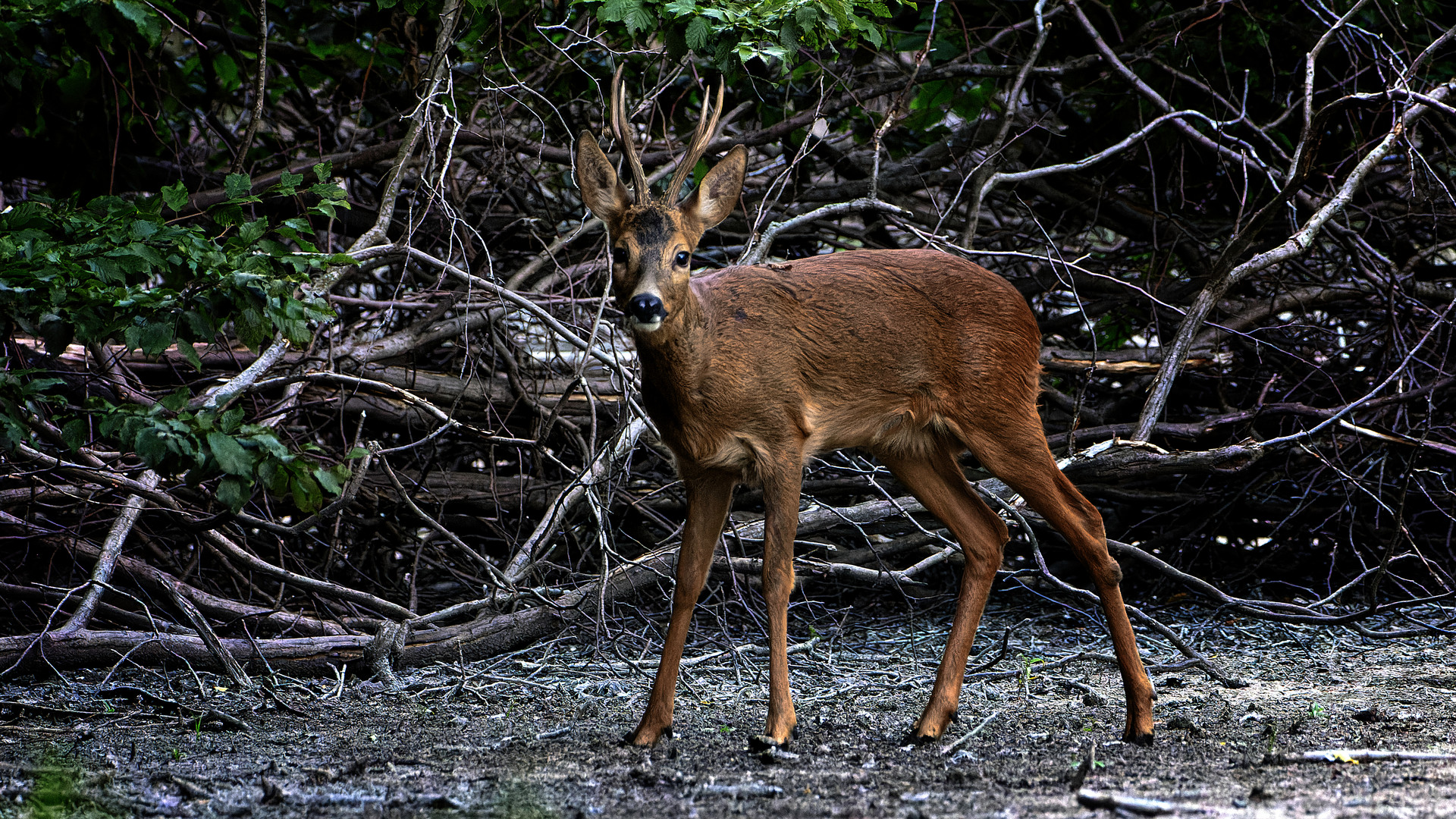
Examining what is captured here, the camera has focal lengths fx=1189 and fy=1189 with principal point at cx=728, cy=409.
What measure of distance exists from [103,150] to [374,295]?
1639 mm

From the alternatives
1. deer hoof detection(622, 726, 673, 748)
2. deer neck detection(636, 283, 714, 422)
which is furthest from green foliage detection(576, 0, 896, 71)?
deer hoof detection(622, 726, 673, 748)

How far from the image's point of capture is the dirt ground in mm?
3346

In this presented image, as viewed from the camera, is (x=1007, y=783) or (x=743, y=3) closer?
(x=1007, y=783)

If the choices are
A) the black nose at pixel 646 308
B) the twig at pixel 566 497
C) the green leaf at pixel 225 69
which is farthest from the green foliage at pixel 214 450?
the green leaf at pixel 225 69

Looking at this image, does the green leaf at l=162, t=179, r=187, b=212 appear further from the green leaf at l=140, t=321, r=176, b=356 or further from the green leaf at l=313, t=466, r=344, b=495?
the green leaf at l=313, t=466, r=344, b=495

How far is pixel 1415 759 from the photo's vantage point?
3.72 m

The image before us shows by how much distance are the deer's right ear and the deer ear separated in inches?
9.5

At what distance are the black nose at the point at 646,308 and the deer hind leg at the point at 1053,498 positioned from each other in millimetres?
1494

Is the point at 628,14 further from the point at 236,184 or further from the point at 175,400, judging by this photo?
the point at 175,400

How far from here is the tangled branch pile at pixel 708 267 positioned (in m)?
5.63

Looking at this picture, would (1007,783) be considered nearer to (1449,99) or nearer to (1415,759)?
(1415,759)

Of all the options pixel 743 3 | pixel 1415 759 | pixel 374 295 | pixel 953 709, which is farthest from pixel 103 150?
pixel 1415 759

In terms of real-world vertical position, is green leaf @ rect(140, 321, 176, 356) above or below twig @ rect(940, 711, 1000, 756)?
above

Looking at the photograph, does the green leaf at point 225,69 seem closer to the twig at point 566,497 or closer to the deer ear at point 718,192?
the twig at point 566,497
